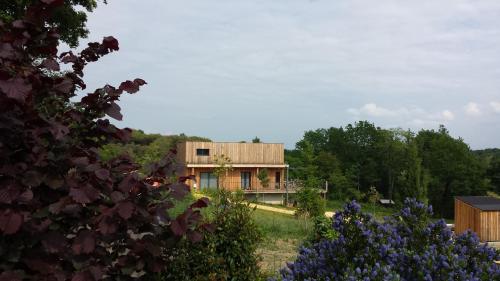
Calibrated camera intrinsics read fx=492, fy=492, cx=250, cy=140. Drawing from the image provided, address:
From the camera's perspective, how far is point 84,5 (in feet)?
55.8

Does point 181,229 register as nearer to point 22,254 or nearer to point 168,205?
point 168,205

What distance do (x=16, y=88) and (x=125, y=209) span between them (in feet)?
3.06

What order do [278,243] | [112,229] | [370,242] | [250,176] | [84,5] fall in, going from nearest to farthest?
[112,229] → [370,242] → [278,243] → [84,5] → [250,176]

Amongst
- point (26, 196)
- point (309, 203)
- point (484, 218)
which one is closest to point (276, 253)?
point (309, 203)

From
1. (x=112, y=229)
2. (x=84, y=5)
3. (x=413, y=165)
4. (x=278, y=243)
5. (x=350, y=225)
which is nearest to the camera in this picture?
(x=112, y=229)

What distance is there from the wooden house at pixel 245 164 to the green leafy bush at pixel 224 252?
123 ft

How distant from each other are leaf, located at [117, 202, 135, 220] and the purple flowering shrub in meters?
1.07

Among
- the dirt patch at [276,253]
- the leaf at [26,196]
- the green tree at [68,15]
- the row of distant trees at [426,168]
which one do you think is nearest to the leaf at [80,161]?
the leaf at [26,196]

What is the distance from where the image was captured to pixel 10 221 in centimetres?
275

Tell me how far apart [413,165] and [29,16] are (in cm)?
4361

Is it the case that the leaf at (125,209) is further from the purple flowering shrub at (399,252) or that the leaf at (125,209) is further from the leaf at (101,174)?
the purple flowering shrub at (399,252)

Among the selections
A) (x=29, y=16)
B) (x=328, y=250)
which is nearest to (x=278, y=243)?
(x=328, y=250)

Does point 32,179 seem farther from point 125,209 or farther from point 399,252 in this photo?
point 399,252

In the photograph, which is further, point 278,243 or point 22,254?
point 278,243
